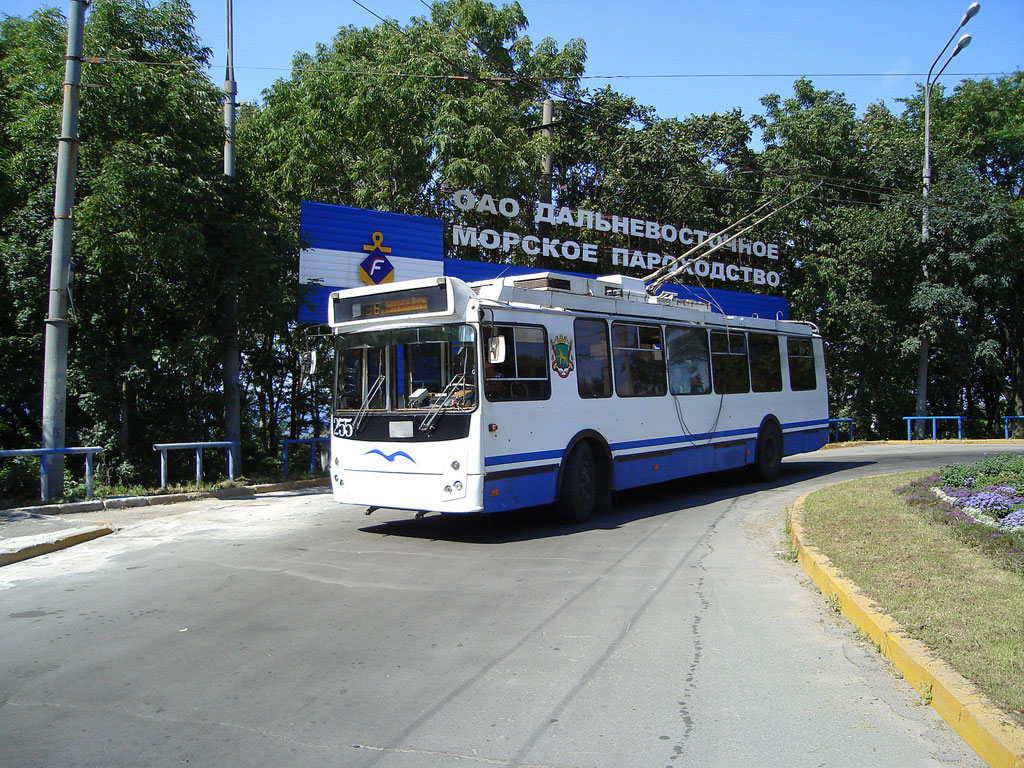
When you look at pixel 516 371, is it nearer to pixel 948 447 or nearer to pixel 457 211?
pixel 457 211

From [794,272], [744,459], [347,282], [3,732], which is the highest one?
[794,272]

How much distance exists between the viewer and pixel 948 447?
24.8 meters

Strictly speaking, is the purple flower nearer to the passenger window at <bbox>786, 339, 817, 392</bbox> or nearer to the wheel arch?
the wheel arch

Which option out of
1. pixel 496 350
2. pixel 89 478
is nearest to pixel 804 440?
pixel 496 350

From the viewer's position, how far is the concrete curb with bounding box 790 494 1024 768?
404 centimetres

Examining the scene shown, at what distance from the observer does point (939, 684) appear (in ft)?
15.6

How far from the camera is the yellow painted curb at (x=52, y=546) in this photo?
9.37m

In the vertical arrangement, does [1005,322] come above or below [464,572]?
above

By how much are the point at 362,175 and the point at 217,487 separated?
10877 millimetres

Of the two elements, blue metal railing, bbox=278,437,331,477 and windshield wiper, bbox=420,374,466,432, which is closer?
windshield wiper, bbox=420,374,466,432

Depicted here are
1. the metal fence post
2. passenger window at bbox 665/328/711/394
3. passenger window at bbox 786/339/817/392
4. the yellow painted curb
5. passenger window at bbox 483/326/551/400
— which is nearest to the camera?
the yellow painted curb

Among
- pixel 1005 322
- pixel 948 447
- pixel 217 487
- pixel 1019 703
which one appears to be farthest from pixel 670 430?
pixel 1005 322

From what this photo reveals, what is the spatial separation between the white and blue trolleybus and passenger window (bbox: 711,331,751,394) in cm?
84

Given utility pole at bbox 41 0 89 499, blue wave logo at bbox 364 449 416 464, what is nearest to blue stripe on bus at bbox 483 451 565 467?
blue wave logo at bbox 364 449 416 464
